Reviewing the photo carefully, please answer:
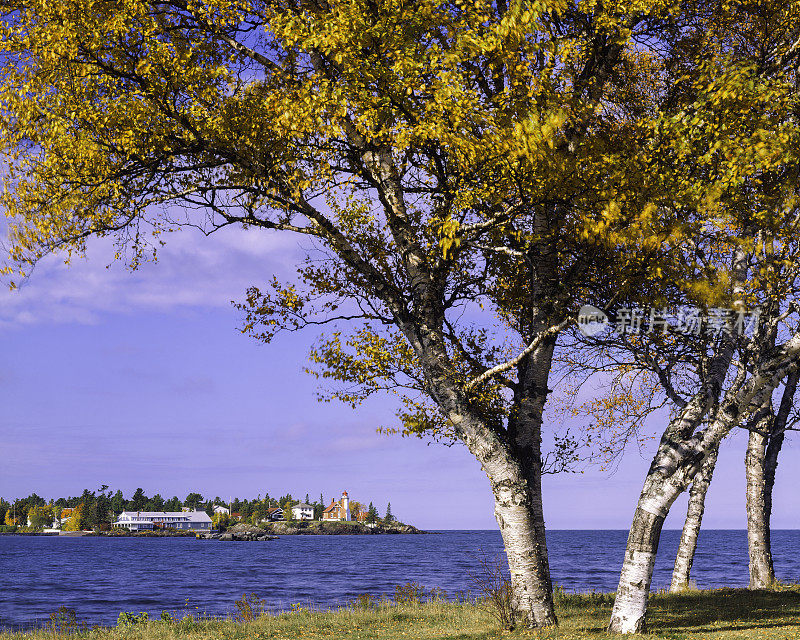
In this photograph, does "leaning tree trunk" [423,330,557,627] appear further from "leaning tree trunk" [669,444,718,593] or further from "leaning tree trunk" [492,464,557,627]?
"leaning tree trunk" [669,444,718,593]

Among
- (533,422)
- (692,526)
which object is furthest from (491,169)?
(692,526)

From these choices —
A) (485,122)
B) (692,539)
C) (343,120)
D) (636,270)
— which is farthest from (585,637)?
(692,539)

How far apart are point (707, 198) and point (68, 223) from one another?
446 inches

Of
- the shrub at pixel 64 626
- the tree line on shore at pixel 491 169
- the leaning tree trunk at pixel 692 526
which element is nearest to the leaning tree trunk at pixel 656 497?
the tree line on shore at pixel 491 169

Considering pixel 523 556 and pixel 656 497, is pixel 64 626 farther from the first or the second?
pixel 656 497

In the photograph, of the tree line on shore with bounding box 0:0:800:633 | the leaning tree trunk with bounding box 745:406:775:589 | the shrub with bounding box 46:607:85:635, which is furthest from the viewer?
the leaning tree trunk with bounding box 745:406:775:589

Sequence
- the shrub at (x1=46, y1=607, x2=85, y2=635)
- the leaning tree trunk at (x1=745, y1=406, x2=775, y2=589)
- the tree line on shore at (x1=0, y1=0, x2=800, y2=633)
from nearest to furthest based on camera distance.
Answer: the tree line on shore at (x1=0, y1=0, x2=800, y2=633) → the shrub at (x1=46, y1=607, x2=85, y2=635) → the leaning tree trunk at (x1=745, y1=406, x2=775, y2=589)

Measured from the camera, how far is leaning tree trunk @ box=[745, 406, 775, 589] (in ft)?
67.7

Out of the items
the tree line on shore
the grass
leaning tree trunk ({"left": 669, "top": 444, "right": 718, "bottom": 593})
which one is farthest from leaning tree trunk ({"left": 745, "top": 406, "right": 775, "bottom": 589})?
the tree line on shore

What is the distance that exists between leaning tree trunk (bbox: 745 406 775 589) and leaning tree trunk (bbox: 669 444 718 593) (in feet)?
4.14

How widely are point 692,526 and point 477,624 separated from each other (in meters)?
9.82

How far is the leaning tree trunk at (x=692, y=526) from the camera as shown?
20.7 meters

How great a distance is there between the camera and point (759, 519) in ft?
67.7

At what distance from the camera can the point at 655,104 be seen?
1545cm
